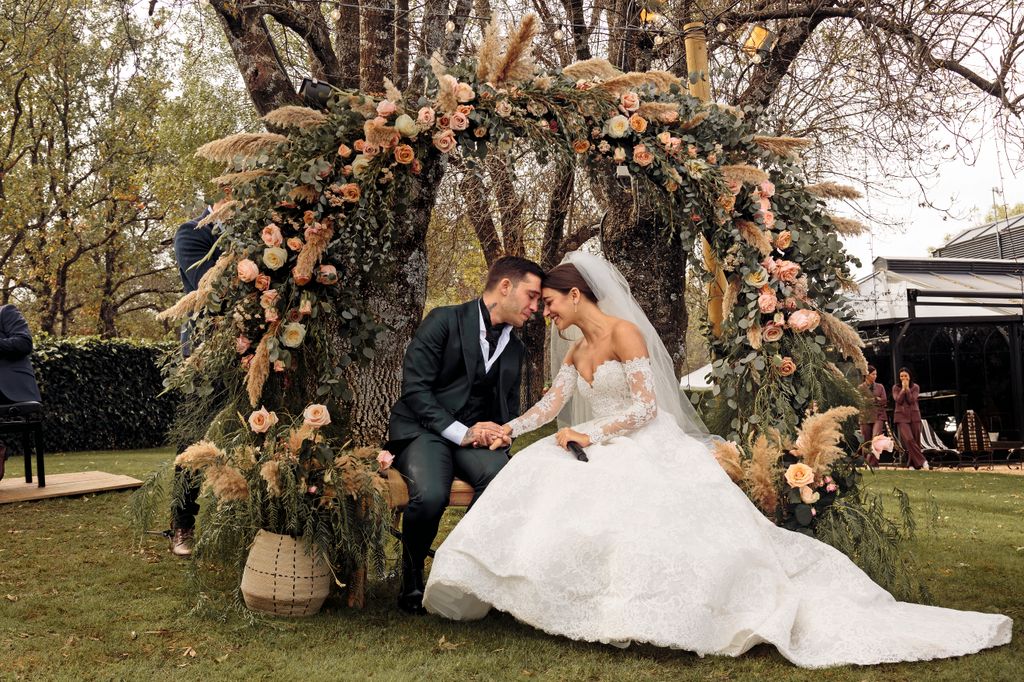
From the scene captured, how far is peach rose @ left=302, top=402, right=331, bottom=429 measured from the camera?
4141mm

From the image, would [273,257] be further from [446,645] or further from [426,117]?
[446,645]

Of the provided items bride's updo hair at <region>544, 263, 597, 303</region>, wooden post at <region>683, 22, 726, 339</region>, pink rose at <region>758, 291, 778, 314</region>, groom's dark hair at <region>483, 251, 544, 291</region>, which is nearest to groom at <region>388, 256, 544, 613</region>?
groom's dark hair at <region>483, 251, 544, 291</region>

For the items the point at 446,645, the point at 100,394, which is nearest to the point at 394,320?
the point at 446,645

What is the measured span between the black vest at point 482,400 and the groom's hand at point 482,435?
22cm

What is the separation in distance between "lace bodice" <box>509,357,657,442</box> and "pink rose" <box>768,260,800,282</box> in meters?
0.87

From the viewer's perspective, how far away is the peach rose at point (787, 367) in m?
4.50

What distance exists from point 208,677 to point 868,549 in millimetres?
3103

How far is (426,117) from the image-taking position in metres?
4.36

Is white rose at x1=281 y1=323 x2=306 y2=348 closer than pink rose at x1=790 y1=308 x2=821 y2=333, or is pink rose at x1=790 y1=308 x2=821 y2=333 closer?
white rose at x1=281 y1=323 x2=306 y2=348

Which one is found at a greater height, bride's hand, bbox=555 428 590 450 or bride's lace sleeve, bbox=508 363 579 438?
bride's lace sleeve, bbox=508 363 579 438

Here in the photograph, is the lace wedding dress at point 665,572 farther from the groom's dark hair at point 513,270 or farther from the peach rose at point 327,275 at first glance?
the peach rose at point 327,275

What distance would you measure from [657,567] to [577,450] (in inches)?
34.6

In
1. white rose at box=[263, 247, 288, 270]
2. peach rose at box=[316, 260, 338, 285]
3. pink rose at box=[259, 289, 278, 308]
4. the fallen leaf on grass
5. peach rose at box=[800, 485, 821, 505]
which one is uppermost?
white rose at box=[263, 247, 288, 270]

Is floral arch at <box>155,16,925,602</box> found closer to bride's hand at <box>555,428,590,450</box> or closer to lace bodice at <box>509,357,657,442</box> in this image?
lace bodice at <box>509,357,657,442</box>
